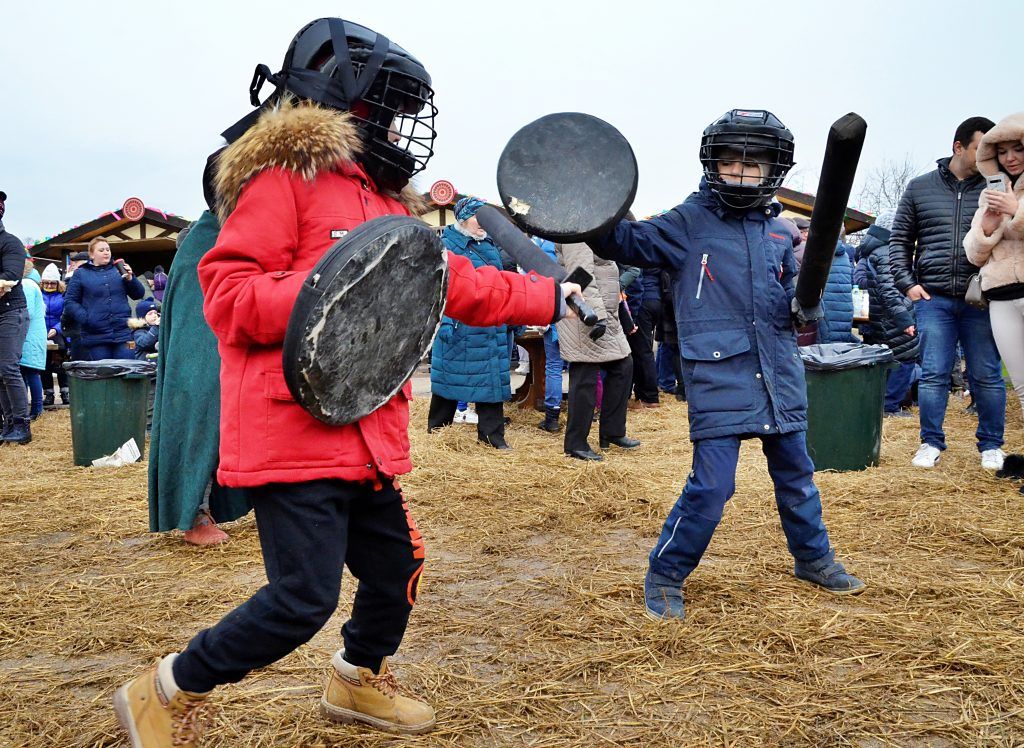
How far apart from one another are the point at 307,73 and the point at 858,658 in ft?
8.36

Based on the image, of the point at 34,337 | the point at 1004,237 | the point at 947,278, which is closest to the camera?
the point at 1004,237

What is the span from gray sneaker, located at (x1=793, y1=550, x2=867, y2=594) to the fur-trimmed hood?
265 centimetres

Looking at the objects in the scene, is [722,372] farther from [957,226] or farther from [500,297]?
[957,226]

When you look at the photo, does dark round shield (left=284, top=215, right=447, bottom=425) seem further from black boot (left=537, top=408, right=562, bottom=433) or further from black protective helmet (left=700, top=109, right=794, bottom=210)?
black boot (left=537, top=408, right=562, bottom=433)

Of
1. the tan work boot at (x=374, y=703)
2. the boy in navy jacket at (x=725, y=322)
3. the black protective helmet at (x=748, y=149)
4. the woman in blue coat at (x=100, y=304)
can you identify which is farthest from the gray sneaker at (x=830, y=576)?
the woman in blue coat at (x=100, y=304)

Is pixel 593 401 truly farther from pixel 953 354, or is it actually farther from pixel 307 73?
pixel 307 73

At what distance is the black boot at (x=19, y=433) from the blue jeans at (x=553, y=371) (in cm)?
521

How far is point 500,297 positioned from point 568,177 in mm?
894

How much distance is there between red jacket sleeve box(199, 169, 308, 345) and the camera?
202cm

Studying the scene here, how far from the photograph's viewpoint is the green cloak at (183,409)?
421 centimetres

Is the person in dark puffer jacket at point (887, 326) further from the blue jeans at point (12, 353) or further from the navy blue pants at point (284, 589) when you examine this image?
the blue jeans at point (12, 353)

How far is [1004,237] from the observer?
529cm

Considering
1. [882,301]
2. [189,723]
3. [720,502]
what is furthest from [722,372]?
[882,301]

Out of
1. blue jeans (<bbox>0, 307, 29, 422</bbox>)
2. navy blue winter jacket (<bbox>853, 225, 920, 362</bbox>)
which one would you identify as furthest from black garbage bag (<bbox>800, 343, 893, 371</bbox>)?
blue jeans (<bbox>0, 307, 29, 422</bbox>)
